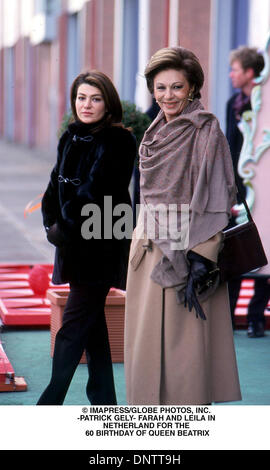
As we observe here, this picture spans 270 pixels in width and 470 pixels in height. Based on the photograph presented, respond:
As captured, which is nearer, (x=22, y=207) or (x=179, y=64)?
(x=179, y=64)

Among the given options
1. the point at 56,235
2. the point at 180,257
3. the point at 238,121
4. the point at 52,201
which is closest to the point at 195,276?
the point at 180,257

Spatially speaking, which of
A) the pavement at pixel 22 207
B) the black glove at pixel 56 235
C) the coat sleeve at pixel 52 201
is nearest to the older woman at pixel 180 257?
the black glove at pixel 56 235

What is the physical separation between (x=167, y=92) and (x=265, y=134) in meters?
3.12

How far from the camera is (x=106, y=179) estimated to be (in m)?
4.27

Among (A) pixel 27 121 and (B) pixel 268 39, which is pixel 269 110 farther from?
(A) pixel 27 121

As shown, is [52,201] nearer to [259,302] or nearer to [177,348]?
[177,348]

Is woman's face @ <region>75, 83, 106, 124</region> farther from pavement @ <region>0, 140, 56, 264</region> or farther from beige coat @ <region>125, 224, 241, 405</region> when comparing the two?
pavement @ <region>0, 140, 56, 264</region>

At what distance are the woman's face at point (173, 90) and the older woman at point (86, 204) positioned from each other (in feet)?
1.42

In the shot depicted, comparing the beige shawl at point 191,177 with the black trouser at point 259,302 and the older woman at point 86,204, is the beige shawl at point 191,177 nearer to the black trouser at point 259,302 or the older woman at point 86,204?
the older woman at point 86,204

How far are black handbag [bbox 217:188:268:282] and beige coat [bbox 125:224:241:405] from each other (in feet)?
0.25

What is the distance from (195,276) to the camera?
3854 mm

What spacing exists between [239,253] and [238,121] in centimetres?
320

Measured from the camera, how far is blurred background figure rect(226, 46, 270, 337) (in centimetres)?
695

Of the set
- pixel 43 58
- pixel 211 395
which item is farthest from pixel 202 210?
pixel 43 58
